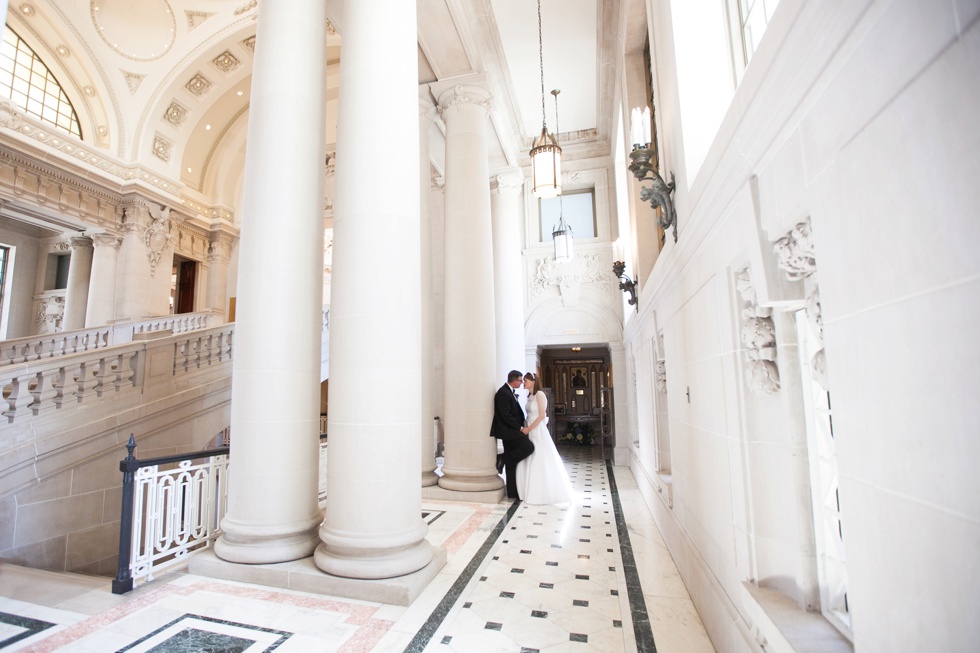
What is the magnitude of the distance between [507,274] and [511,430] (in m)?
4.46

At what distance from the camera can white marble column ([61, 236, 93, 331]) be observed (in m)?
13.8

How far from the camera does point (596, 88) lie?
10.7 meters

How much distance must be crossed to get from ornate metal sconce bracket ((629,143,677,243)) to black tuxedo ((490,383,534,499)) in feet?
12.5

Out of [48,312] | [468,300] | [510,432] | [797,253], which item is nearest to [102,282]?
[48,312]

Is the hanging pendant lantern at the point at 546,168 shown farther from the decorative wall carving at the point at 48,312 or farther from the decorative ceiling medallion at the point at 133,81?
the decorative wall carving at the point at 48,312

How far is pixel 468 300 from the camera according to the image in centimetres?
719

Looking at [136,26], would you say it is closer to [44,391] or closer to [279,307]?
[44,391]

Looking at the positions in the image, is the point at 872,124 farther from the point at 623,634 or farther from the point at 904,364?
the point at 623,634

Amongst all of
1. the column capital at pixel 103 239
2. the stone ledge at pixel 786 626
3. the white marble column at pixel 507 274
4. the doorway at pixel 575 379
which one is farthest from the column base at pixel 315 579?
the column capital at pixel 103 239

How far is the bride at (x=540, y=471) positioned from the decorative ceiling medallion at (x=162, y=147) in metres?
14.7

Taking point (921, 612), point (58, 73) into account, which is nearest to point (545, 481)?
point (921, 612)

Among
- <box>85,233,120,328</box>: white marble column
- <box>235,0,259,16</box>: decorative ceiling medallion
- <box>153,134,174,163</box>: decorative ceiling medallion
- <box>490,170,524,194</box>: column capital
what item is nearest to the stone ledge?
<box>490,170,524,194</box>: column capital

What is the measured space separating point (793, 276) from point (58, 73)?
18.4 meters

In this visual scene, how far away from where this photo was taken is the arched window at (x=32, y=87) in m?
11.8
